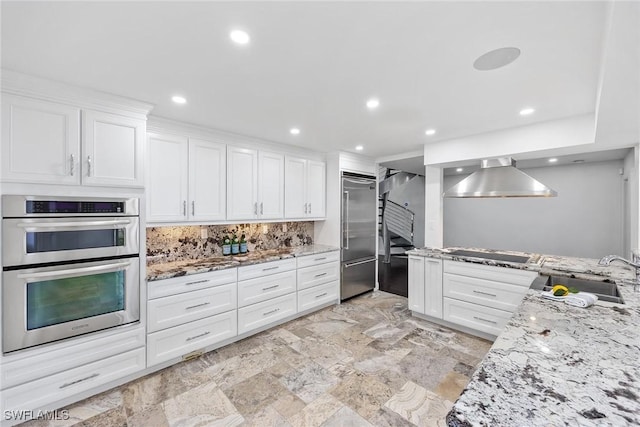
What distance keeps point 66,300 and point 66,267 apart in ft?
0.83

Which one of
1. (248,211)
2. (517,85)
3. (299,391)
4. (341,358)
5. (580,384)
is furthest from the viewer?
(248,211)

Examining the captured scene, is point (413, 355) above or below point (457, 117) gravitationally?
below

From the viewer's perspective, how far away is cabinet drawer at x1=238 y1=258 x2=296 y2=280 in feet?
10.0

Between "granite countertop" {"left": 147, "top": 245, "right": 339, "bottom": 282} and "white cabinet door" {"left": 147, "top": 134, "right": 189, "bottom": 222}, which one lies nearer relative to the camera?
"granite countertop" {"left": 147, "top": 245, "right": 339, "bottom": 282}

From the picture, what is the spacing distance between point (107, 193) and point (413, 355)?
3140 millimetres

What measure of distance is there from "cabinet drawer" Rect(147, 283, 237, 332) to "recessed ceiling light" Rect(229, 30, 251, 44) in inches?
87.2

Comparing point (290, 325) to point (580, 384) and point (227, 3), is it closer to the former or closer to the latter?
point (580, 384)

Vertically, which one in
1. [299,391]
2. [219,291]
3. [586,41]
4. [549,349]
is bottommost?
[299,391]

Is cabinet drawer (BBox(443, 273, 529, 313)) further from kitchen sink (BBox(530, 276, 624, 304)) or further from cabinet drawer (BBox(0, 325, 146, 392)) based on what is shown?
cabinet drawer (BBox(0, 325, 146, 392))

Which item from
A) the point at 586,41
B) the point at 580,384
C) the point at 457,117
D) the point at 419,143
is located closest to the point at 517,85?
the point at 586,41

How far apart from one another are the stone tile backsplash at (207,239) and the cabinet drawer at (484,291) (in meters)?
2.29

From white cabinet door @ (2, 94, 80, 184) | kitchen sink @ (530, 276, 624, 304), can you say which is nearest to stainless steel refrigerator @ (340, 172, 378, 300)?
kitchen sink @ (530, 276, 624, 304)

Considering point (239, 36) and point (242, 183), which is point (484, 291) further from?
point (239, 36)

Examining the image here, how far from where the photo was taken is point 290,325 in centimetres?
346
